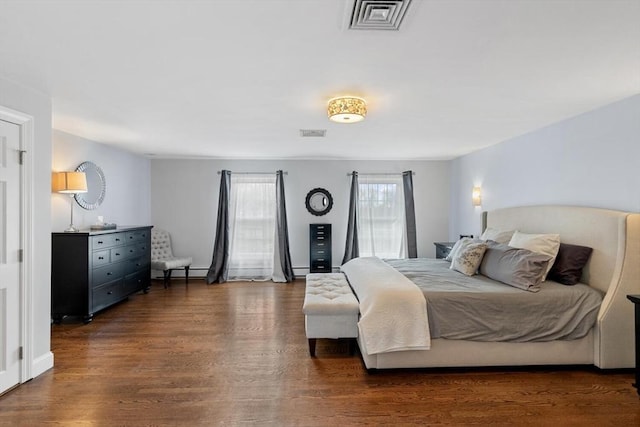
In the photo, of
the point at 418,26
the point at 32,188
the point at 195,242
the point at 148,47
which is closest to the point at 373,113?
the point at 418,26

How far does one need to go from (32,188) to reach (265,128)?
2.26 metres

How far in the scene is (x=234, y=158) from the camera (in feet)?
20.9

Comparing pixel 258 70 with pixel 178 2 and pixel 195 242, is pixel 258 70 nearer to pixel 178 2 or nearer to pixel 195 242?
pixel 178 2

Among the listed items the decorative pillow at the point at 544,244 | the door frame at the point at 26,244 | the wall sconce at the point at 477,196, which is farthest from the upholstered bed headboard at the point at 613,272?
the door frame at the point at 26,244

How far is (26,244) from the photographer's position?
260 centimetres

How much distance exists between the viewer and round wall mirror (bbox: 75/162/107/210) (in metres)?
4.49

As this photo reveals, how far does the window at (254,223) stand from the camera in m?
6.47

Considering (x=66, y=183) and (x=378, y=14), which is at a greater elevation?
(x=378, y=14)

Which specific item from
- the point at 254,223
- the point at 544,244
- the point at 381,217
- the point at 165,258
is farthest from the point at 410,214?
the point at 165,258

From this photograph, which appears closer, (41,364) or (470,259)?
(41,364)

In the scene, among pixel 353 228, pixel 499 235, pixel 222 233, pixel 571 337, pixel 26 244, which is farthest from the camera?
pixel 353 228

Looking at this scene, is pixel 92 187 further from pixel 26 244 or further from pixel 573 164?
pixel 573 164

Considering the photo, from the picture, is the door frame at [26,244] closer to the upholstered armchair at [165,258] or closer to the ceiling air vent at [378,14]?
the ceiling air vent at [378,14]

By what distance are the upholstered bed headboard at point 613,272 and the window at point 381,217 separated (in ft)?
11.6
